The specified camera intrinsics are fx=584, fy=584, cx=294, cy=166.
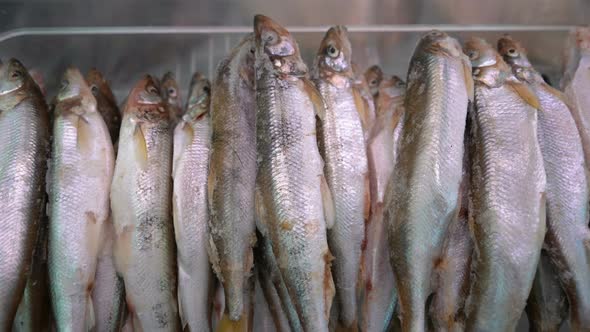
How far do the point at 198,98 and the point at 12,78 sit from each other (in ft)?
1.73

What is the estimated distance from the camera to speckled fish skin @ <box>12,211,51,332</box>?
1.55 m

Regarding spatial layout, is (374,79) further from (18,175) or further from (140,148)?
(18,175)

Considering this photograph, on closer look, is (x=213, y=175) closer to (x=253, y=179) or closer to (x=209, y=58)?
(x=253, y=179)

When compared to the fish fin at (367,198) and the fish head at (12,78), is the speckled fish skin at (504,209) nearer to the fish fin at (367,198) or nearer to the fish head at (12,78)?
the fish fin at (367,198)

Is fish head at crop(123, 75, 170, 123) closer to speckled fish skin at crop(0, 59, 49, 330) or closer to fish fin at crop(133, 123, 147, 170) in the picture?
→ fish fin at crop(133, 123, 147, 170)

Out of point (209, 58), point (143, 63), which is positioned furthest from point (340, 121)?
point (143, 63)

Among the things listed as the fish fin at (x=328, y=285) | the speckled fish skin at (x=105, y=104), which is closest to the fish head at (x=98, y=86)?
the speckled fish skin at (x=105, y=104)

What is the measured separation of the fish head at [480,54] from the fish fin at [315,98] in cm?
44

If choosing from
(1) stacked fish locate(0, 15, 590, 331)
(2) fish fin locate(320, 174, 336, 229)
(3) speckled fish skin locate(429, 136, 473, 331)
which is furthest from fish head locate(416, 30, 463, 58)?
(2) fish fin locate(320, 174, 336, 229)

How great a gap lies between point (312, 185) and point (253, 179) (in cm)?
17

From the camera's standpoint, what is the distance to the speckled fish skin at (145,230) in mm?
1495

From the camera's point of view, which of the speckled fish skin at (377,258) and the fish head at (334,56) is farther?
the fish head at (334,56)

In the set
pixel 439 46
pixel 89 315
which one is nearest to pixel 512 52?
pixel 439 46

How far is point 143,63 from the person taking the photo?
222cm
